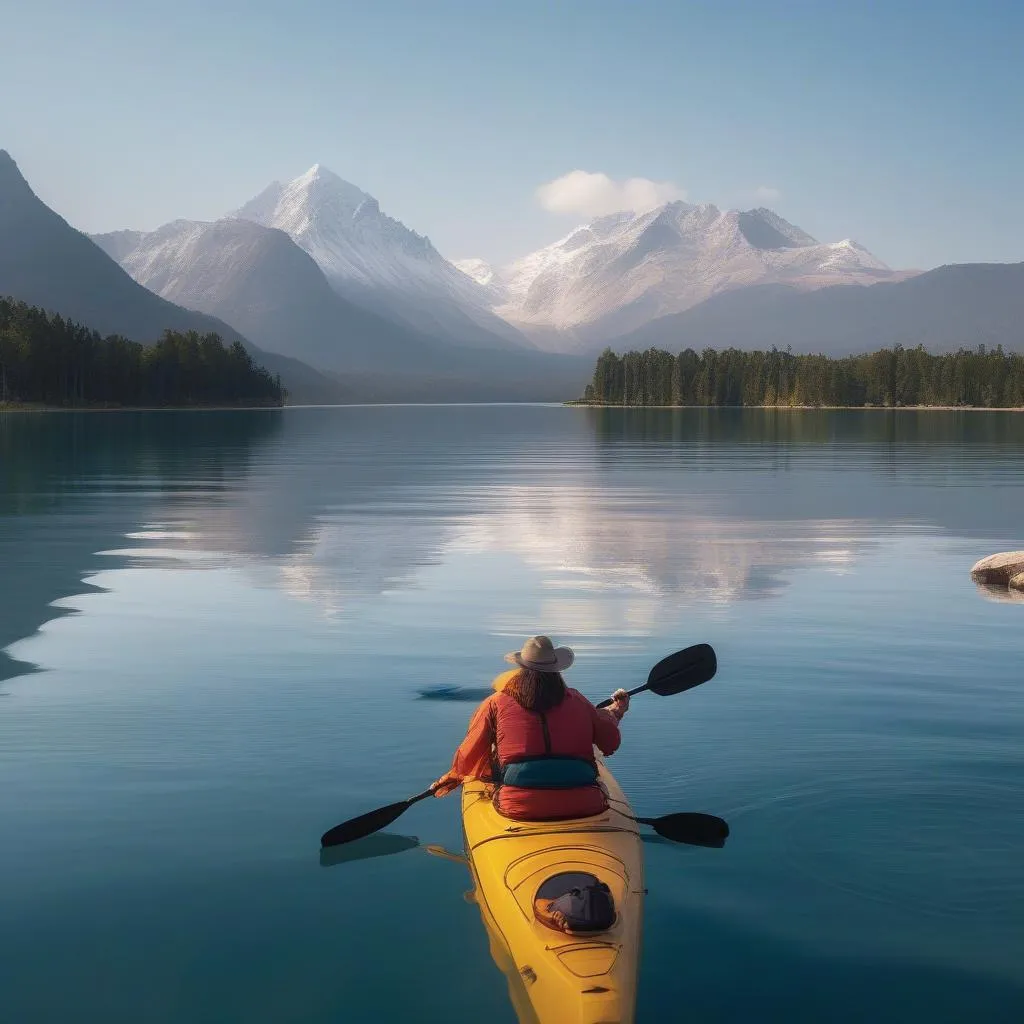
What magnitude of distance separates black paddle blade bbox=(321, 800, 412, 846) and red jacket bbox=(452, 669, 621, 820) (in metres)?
0.96

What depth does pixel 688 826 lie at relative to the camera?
42.8ft

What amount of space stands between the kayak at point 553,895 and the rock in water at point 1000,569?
2051 cm

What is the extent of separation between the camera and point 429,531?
4094cm

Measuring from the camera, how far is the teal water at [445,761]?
1089 centimetres

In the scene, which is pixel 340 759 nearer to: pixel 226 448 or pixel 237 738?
pixel 237 738

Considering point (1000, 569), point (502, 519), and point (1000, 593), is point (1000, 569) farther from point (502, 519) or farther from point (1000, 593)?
point (502, 519)

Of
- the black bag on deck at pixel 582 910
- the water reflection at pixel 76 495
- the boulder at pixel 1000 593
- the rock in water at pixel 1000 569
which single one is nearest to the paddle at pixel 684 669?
the black bag on deck at pixel 582 910

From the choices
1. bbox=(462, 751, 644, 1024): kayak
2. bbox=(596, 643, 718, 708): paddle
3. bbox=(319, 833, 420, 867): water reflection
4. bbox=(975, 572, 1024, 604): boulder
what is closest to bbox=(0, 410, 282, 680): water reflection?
bbox=(319, 833, 420, 867): water reflection

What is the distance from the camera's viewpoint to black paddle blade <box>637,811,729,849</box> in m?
13.0

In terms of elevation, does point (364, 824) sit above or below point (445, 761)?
above

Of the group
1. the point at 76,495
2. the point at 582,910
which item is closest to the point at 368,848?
the point at 582,910

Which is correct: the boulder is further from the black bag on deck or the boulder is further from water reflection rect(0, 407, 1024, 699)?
the black bag on deck

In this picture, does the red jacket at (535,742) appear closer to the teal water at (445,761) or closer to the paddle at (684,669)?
the teal water at (445,761)

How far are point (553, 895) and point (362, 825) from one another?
10.9 ft
